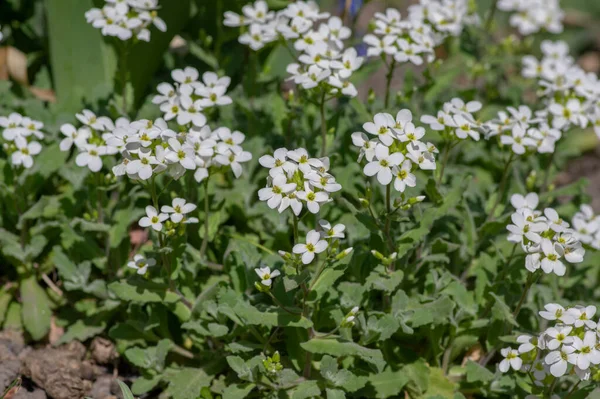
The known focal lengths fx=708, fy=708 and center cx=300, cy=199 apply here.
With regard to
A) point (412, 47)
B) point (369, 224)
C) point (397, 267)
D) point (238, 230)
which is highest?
point (412, 47)

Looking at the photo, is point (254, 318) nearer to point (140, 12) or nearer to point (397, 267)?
point (397, 267)

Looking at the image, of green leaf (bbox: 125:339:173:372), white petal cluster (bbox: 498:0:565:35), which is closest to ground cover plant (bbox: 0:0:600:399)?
green leaf (bbox: 125:339:173:372)

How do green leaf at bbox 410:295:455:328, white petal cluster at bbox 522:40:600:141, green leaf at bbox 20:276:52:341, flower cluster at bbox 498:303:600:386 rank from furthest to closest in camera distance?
white petal cluster at bbox 522:40:600:141, green leaf at bbox 20:276:52:341, green leaf at bbox 410:295:455:328, flower cluster at bbox 498:303:600:386

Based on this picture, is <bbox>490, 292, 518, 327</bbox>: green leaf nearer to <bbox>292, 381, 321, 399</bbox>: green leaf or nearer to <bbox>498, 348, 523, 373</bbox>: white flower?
<bbox>498, 348, 523, 373</bbox>: white flower

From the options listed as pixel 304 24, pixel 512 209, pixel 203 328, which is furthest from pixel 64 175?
pixel 512 209

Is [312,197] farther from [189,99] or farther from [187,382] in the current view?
[187,382]

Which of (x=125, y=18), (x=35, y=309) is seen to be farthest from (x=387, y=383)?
(x=125, y=18)
